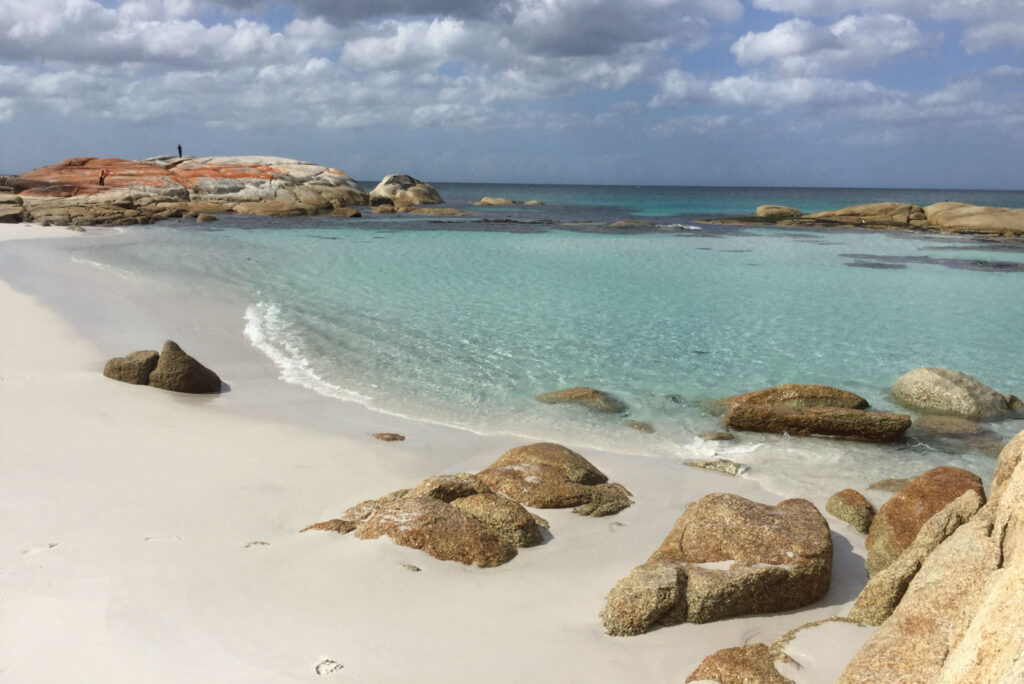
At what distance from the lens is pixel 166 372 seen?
9.73 meters

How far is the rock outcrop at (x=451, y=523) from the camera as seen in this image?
5.39 m

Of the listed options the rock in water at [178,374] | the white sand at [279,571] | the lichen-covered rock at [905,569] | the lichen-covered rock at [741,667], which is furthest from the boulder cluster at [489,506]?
the rock in water at [178,374]

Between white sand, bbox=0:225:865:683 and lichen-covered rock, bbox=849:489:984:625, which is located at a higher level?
lichen-covered rock, bbox=849:489:984:625

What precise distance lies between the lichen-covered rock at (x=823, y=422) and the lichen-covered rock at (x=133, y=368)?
7498 mm

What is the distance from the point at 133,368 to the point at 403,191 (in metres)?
55.3

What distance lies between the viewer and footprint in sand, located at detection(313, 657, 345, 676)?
3.99 meters

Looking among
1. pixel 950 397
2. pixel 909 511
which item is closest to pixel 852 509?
pixel 909 511

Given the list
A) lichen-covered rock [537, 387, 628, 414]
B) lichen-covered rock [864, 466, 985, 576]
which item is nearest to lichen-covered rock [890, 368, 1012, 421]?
lichen-covered rock [537, 387, 628, 414]

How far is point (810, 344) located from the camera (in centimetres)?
1413

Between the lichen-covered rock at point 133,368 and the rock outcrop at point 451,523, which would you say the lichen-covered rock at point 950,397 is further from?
the lichen-covered rock at point 133,368

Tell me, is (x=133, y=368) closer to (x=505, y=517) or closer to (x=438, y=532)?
(x=438, y=532)

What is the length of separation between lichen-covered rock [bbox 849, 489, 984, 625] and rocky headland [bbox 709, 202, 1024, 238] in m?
44.6

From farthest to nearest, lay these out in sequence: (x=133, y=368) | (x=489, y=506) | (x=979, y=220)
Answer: (x=979, y=220) → (x=133, y=368) → (x=489, y=506)

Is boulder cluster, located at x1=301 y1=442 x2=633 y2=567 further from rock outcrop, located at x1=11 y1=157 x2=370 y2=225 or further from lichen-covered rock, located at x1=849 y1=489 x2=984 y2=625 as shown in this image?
rock outcrop, located at x1=11 y1=157 x2=370 y2=225
